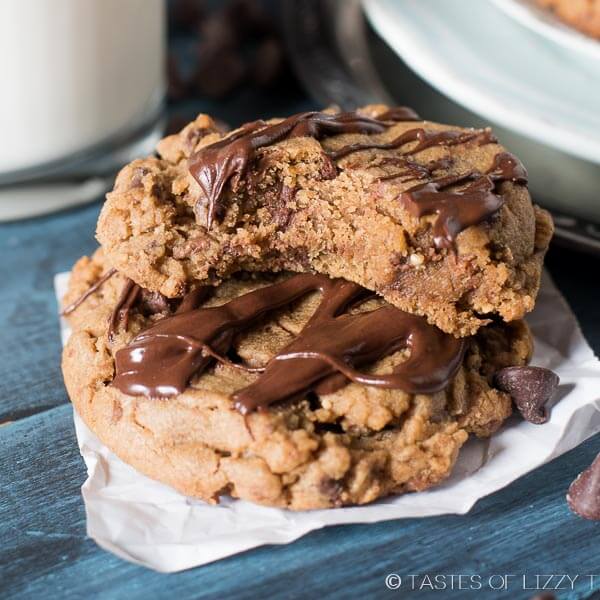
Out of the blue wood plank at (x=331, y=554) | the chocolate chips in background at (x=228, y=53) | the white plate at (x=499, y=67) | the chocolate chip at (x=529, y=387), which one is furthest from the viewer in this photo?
the chocolate chips in background at (x=228, y=53)

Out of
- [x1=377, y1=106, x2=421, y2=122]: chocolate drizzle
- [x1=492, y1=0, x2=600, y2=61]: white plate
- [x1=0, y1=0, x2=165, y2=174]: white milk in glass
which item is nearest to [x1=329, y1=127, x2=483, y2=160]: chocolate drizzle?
[x1=377, y1=106, x2=421, y2=122]: chocolate drizzle

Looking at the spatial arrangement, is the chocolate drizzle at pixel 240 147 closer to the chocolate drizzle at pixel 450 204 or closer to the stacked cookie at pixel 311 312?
the stacked cookie at pixel 311 312

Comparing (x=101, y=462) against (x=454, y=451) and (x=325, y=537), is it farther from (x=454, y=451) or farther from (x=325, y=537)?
(x=454, y=451)

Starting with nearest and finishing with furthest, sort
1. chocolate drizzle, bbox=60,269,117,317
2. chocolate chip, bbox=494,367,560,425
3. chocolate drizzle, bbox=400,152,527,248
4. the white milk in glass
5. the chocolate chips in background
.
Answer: chocolate drizzle, bbox=400,152,527,248 → chocolate chip, bbox=494,367,560,425 → chocolate drizzle, bbox=60,269,117,317 → the white milk in glass → the chocolate chips in background

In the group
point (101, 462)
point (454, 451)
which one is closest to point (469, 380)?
point (454, 451)

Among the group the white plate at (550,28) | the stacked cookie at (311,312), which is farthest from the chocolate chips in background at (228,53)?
the stacked cookie at (311,312)

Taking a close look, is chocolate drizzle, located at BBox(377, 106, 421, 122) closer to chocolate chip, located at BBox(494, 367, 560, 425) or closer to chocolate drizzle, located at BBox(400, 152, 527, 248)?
chocolate drizzle, located at BBox(400, 152, 527, 248)

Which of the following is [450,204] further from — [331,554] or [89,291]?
[89,291]
